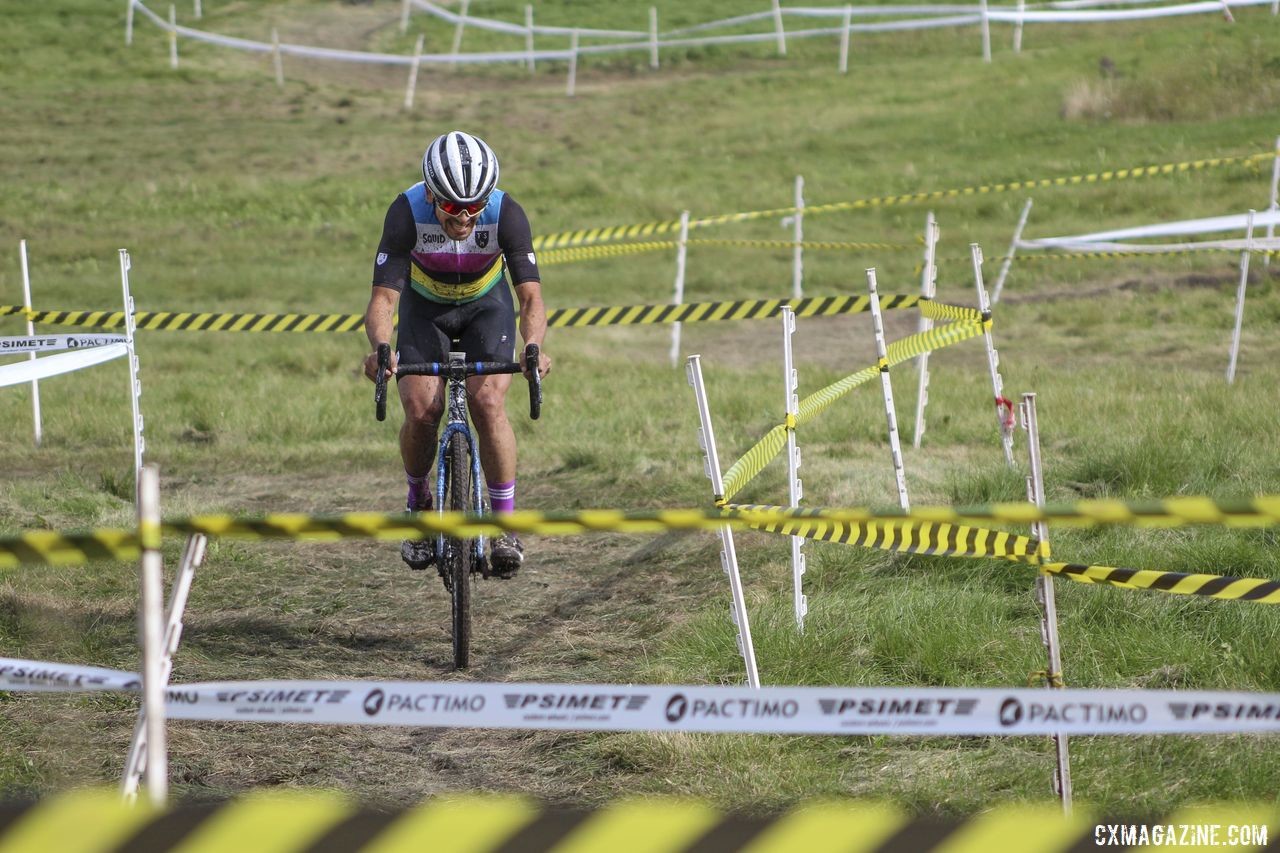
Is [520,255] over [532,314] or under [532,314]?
over

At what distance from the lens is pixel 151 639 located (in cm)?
304

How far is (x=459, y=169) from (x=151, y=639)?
3519 millimetres

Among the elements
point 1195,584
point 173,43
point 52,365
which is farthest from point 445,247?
point 173,43

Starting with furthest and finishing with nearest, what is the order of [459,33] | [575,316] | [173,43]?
[459,33]
[173,43]
[575,316]

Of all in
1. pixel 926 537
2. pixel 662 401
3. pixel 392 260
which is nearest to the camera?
pixel 926 537

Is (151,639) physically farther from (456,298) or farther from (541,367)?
(456,298)

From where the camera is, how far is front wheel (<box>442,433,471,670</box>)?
231 inches

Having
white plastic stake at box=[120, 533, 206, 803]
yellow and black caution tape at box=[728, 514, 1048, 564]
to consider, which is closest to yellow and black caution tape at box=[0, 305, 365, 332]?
yellow and black caution tape at box=[728, 514, 1048, 564]

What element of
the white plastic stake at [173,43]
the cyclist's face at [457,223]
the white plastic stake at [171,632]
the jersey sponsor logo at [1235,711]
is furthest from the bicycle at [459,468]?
the white plastic stake at [173,43]

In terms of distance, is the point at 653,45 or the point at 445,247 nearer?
the point at 445,247

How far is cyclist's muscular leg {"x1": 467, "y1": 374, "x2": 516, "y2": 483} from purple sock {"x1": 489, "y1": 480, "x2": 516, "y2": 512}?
0.03 meters

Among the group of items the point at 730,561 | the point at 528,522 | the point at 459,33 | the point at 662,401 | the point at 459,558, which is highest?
the point at 459,33

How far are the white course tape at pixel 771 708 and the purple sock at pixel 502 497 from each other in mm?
3242

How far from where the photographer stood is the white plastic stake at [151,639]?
3.03 m
